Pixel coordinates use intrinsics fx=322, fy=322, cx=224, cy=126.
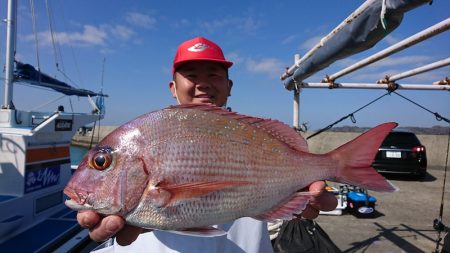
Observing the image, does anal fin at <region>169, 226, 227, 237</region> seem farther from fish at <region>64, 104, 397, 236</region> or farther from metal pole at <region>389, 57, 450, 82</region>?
metal pole at <region>389, 57, 450, 82</region>

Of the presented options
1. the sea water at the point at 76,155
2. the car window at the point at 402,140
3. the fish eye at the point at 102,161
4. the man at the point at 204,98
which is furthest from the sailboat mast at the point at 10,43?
the sea water at the point at 76,155

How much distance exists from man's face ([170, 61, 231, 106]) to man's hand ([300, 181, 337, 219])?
950 mm

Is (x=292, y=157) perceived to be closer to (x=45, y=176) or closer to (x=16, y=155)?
(x=16, y=155)

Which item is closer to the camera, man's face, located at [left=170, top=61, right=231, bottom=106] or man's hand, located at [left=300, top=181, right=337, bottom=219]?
man's hand, located at [left=300, top=181, right=337, bottom=219]

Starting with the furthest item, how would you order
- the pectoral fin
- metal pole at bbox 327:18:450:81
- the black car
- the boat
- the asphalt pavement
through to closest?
the black car, the asphalt pavement, the boat, metal pole at bbox 327:18:450:81, the pectoral fin

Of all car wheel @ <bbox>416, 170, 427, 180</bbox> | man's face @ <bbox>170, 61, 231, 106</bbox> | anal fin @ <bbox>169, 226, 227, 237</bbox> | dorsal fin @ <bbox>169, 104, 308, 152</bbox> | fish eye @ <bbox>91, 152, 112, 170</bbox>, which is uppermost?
man's face @ <bbox>170, 61, 231, 106</bbox>

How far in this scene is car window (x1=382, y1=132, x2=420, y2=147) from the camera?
33.6ft

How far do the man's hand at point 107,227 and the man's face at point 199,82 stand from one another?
1.00 metres

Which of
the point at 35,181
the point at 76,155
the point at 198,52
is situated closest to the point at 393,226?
the point at 198,52

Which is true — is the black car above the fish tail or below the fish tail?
below

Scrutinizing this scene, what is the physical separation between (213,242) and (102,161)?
0.94 meters

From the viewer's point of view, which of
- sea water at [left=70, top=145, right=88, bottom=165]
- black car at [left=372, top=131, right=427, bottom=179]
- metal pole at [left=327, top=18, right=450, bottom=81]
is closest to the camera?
metal pole at [left=327, top=18, right=450, bottom=81]

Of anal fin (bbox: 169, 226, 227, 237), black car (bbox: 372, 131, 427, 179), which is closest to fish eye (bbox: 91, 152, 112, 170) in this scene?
anal fin (bbox: 169, 226, 227, 237)

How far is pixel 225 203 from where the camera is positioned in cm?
140
